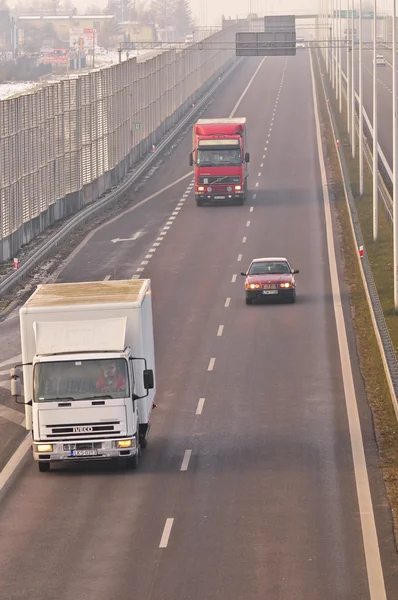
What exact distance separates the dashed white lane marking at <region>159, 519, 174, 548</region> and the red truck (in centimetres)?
5190

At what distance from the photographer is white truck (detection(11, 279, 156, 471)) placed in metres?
28.2

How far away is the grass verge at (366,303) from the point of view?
1206 inches

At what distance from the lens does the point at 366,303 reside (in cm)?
4869

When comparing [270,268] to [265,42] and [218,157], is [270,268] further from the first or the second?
[265,42]

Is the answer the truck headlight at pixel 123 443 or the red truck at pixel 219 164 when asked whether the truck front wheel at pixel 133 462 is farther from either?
the red truck at pixel 219 164

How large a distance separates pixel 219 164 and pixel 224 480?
164 ft

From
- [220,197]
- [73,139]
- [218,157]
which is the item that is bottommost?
[220,197]

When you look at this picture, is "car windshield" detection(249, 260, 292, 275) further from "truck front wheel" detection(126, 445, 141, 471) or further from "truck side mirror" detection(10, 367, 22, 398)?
"truck side mirror" detection(10, 367, 22, 398)

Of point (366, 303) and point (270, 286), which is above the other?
point (270, 286)

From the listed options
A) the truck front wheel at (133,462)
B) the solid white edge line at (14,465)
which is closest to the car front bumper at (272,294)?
the solid white edge line at (14,465)

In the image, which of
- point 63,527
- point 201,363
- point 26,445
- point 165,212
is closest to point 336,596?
point 63,527

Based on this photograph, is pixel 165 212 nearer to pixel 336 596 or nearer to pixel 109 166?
pixel 109 166

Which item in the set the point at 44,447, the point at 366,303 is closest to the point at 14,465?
the point at 44,447

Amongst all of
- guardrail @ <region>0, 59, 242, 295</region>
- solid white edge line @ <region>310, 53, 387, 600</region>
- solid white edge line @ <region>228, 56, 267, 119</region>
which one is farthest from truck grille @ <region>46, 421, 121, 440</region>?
solid white edge line @ <region>228, 56, 267, 119</region>
